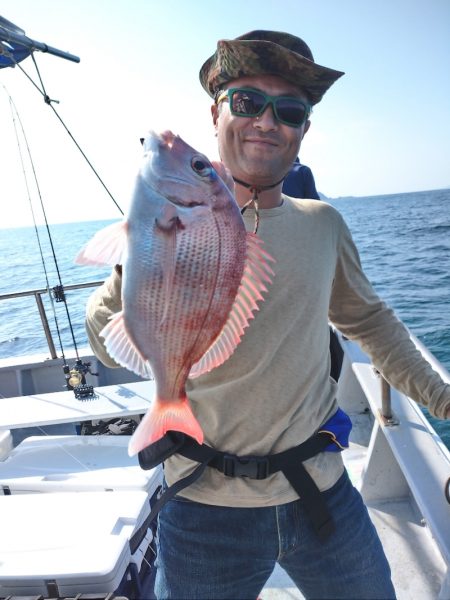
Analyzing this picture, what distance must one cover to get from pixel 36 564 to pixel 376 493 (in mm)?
2556

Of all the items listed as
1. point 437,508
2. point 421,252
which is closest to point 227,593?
point 437,508

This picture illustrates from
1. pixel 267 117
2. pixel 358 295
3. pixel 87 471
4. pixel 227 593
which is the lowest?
pixel 87 471

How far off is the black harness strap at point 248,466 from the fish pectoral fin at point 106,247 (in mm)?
775

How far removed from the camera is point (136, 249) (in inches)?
46.0

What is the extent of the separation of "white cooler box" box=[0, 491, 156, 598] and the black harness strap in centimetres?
34

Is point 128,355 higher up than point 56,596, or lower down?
higher up

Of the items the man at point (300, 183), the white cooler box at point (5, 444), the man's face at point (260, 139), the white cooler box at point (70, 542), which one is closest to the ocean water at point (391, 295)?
the white cooler box at point (5, 444)

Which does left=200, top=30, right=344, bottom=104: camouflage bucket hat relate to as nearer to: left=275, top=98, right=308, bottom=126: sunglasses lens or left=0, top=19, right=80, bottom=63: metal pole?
left=275, top=98, right=308, bottom=126: sunglasses lens

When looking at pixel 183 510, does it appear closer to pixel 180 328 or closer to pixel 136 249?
pixel 180 328

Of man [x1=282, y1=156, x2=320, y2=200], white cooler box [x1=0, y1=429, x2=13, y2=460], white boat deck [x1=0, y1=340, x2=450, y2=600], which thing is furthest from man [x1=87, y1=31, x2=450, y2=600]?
white cooler box [x1=0, y1=429, x2=13, y2=460]

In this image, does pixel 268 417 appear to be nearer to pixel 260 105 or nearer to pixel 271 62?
pixel 260 105

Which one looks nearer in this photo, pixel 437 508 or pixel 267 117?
pixel 267 117

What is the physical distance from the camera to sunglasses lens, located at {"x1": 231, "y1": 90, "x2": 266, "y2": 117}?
1580 mm

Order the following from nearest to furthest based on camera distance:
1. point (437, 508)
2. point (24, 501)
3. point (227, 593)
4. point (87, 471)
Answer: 1. point (227, 593)
2. point (437, 508)
3. point (24, 501)
4. point (87, 471)
